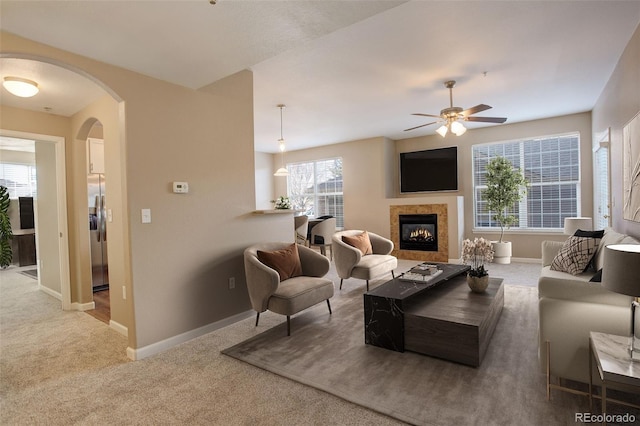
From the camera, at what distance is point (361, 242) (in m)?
4.78

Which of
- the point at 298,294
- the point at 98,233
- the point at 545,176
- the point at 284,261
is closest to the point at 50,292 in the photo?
the point at 98,233

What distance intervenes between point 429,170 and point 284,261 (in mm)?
5053

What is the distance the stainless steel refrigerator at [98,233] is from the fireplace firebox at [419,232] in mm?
5555

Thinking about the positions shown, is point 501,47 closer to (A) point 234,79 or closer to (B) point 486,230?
(A) point 234,79

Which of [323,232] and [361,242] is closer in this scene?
[361,242]

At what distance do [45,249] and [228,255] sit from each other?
329 cm

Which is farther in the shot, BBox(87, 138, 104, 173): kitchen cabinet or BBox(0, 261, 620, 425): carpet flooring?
BBox(87, 138, 104, 173): kitchen cabinet

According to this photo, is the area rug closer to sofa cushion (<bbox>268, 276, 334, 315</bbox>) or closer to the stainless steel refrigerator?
sofa cushion (<bbox>268, 276, 334, 315</bbox>)

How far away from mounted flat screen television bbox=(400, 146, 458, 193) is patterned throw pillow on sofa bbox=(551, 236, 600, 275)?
150 inches

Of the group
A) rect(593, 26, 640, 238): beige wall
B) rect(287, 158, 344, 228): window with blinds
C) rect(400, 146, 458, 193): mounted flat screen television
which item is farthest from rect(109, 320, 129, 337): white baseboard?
rect(400, 146, 458, 193): mounted flat screen television

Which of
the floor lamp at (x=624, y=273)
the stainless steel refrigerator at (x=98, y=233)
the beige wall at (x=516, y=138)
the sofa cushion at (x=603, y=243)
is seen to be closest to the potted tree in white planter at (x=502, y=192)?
the beige wall at (x=516, y=138)

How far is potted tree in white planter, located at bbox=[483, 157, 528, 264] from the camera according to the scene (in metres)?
6.05

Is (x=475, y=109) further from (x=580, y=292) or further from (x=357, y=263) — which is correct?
(x=580, y=292)

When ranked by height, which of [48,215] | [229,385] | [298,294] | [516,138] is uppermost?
[516,138]
